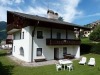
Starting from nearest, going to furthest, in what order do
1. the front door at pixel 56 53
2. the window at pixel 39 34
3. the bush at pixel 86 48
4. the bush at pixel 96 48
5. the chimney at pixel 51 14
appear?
the window at pixel 39 34 → the front door at pixel 56 53 → the bush at pixel 96 48 → the chimney at pixel 51 14 → the bush at pixel 86 48

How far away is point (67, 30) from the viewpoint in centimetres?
3231

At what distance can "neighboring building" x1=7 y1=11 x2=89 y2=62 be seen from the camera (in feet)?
89.2

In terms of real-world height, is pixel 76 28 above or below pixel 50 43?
above

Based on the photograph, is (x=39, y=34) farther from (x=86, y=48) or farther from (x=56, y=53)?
(x=86, y=48)

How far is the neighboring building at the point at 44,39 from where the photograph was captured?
2720 centimetres

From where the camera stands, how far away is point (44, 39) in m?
28.7

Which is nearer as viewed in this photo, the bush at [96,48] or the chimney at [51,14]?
the bush at [96,48]

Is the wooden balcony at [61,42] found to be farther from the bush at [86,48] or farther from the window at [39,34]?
the bush at [86,48]

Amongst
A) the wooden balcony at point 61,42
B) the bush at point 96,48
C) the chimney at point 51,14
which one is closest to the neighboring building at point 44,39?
the wooden balcony at point 61,42

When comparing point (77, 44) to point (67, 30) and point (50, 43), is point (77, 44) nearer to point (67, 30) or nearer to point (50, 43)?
point (67, 30)

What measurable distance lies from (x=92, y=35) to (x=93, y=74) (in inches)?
2182

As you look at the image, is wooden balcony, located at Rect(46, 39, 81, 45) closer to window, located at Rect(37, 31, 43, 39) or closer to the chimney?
window, located at Rect(37, 31, 43, 39)

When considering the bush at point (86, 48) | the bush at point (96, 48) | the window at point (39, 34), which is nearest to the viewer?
the window at point (39, 34)

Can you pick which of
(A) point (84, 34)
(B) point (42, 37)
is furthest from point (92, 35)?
(B) point (42, 37)
